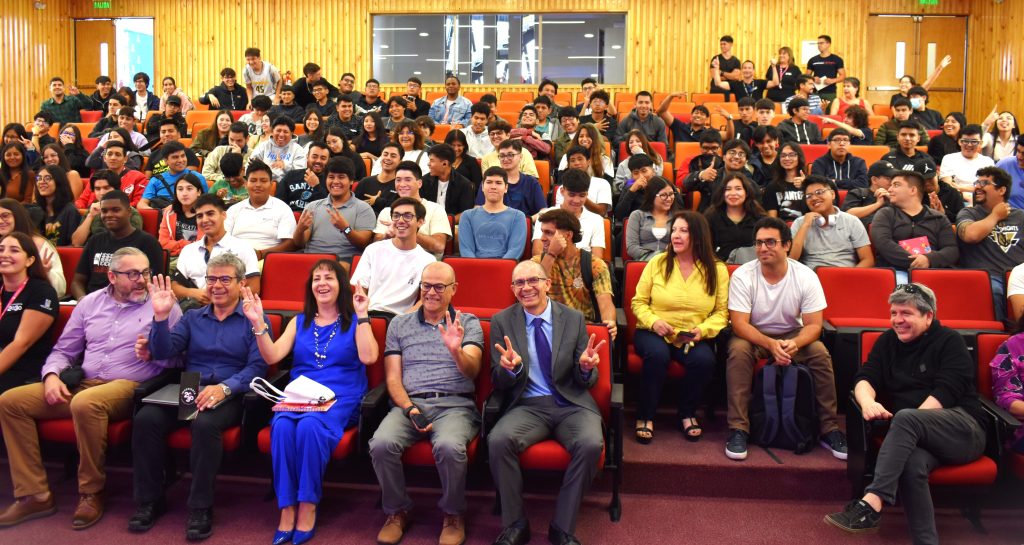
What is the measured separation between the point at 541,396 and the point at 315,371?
0.88 metres

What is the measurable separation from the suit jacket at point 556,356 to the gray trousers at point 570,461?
14cm

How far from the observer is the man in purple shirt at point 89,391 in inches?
123

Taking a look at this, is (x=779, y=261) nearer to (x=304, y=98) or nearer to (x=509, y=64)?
(x=304, y=98)

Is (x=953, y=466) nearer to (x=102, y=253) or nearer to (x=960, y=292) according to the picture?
(x=960, y=292)

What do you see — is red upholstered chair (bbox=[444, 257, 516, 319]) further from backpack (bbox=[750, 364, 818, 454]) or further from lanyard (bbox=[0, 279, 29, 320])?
lanyard (bbox=[0, 279, 29, 320])

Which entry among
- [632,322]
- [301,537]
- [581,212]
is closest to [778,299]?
[632,322]

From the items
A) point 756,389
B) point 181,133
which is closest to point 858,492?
point 756,389

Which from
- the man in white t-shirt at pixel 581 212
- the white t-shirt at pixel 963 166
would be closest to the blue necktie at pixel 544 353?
the man in white t-shirt at pixel 581 212

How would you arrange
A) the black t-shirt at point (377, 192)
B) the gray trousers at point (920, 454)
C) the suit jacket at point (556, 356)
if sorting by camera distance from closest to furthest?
the gray trousers at point (920, 454)
the suit jacket at point (556, 356)
the black t-shirt at point (377, 192)

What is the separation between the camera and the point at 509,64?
1158 cm

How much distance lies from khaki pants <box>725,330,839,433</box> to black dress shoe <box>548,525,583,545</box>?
934 mm

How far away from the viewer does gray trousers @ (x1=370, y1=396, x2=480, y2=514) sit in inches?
115

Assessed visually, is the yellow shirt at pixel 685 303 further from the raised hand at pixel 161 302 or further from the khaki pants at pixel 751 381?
the raised hand at pixel 161 302

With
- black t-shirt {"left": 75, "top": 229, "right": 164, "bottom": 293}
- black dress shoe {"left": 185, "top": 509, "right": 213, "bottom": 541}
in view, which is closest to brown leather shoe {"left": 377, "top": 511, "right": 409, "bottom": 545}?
black dress shoe {"left": 185, "top": 509, "right": 213, "bottom": 541}
